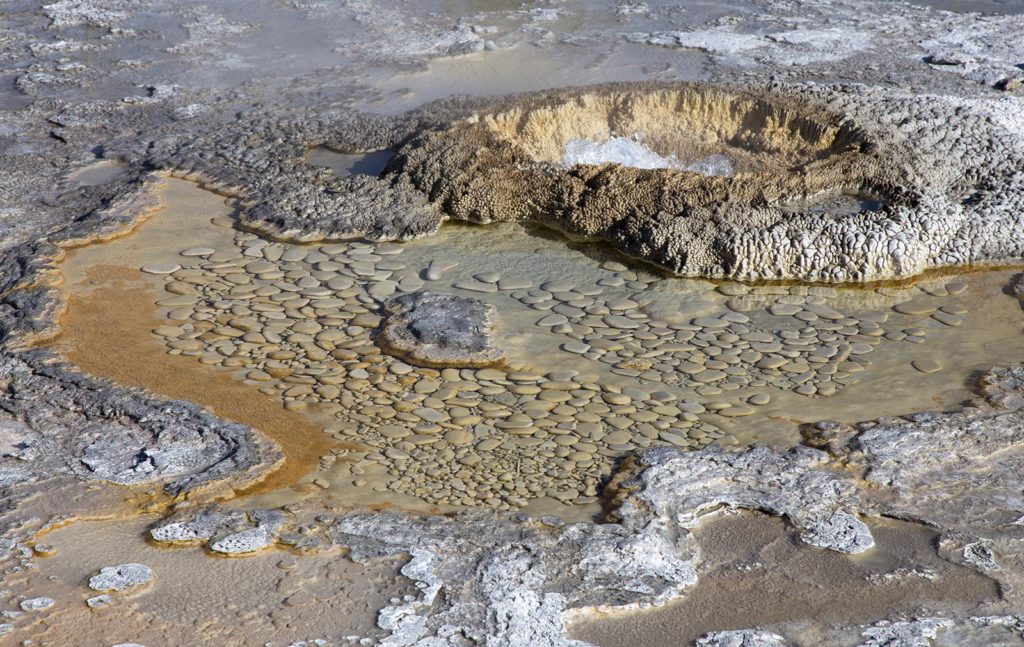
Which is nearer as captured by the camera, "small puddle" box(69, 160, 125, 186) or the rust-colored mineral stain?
the rust-colored mineral stain

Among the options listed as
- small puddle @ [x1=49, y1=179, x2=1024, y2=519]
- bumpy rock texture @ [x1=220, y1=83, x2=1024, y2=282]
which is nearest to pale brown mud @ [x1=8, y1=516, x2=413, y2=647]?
small puddle @ [x1=49, y1=179, x2=1024, y2=519]

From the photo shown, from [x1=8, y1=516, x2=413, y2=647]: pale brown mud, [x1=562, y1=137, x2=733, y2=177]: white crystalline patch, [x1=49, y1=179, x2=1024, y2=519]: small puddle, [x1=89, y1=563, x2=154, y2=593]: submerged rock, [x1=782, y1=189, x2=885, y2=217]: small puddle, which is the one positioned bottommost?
[x1=8, y1=516, x2=413, y2=647]: pale brown mud

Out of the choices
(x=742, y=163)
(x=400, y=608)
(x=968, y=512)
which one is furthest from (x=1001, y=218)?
(x=400, y=608)

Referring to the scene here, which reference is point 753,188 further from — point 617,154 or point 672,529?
point 672,529

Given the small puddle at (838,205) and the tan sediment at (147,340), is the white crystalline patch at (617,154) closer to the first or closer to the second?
the small puddle at (838,205)

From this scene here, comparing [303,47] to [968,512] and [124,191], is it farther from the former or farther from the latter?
[968,512]

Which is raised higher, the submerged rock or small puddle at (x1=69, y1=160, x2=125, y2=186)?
small puddle at (x1=69, y1=160, x2=125, y2=186)

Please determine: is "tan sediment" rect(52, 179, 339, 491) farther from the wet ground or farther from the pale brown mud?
the pale brown mud
